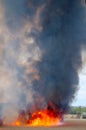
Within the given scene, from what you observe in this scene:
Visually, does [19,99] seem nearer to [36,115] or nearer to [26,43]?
[36,115]

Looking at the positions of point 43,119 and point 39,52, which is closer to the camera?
point 43,119

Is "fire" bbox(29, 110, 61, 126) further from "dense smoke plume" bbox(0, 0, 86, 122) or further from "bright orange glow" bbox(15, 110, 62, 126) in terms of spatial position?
"dense smoke plume" bbox(0, 0, 86, 122)

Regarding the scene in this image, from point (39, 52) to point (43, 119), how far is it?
2.60 metres

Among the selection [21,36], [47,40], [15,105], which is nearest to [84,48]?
[47,40]

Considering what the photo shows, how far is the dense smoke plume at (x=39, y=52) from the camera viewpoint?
14.5 meters

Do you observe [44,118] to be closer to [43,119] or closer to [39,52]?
[43,119]

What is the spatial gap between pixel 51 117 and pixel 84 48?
10.0 ft

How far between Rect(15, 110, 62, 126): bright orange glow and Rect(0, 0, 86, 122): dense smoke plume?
0.86ft

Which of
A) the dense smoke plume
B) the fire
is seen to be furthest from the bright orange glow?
the dense smoke plume

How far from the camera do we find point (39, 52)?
578 inches

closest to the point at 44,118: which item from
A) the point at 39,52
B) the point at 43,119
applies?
the point at 43,119

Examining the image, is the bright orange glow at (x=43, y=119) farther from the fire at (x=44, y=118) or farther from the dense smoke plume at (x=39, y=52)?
the dense smoke plume at (x=39, y=52)

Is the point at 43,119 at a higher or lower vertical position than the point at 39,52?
lower

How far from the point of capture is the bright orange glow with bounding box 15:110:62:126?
14.1m
